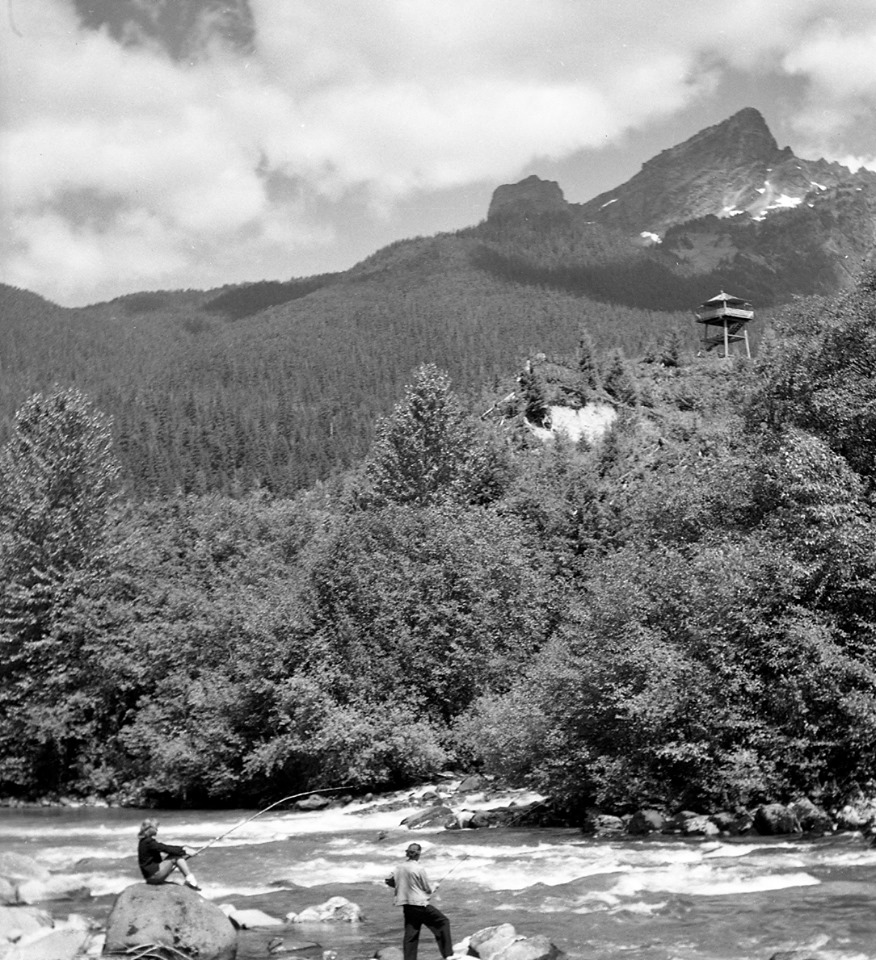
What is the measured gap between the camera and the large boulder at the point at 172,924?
17.4 metres

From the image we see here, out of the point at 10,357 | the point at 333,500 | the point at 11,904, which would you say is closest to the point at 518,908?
the point at 11,904

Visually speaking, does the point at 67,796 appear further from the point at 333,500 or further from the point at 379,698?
the point at 333,500

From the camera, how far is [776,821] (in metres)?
26.2

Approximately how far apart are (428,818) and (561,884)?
33.8 ft

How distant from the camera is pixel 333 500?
80.0m

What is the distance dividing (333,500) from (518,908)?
6045cm

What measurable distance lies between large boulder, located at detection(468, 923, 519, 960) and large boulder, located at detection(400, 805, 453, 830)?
14.0 m

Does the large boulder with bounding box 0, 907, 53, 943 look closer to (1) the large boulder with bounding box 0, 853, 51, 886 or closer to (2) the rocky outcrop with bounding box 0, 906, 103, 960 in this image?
(2) the rocky outcrop with bounding box 0, 906, 103, 960

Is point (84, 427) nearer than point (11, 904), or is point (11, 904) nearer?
point (11, 904)

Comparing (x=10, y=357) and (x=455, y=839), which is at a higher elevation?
(x=10, y=357)

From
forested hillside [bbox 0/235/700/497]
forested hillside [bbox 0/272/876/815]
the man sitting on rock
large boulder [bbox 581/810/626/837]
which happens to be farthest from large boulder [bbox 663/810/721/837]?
forested hillside [bbox 0/235/700/497]

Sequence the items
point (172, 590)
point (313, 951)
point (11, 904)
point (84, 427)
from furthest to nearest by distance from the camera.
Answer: point (84, 427) → point (172, 590) → point (11, 904) → point (313, 951)

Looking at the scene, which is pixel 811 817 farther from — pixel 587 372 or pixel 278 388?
pixel 278 388

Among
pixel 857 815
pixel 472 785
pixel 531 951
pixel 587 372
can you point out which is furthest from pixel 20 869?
pixel 587 372
